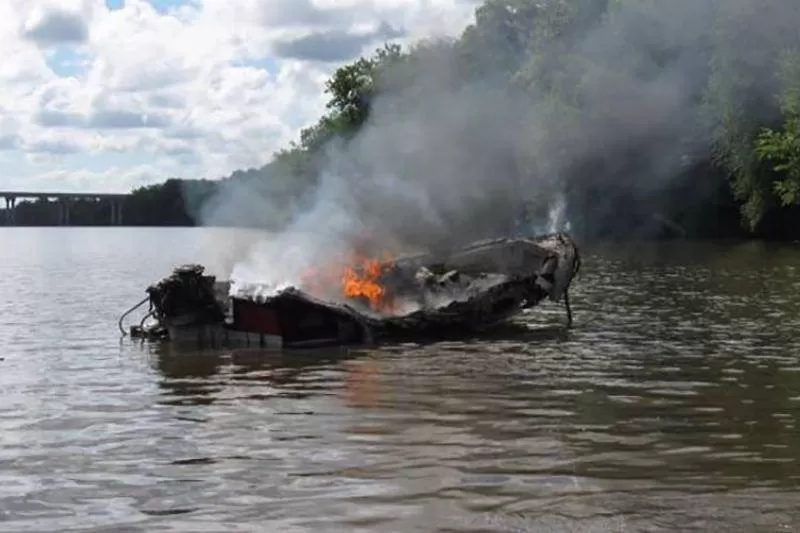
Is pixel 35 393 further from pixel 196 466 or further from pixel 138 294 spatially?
Answer: pixel 138 294

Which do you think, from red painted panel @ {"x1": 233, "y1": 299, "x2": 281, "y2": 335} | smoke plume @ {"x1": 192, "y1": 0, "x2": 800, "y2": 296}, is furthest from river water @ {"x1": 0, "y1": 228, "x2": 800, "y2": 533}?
smoke plume @ {"x1": 192, "y1": 0, "x2": 800, "y2": 296}

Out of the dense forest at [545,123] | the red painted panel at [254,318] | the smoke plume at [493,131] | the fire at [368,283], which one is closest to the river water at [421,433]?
the red painted panel at [254,318]

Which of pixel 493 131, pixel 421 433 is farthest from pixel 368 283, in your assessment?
pixel 421 433

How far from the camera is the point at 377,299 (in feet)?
77.3

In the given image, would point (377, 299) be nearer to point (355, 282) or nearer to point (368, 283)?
point (368, 283)

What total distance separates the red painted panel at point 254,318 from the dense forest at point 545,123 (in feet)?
16.3

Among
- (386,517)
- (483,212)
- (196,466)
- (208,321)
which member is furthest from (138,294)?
(386,517)

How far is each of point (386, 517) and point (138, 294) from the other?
98.2ft

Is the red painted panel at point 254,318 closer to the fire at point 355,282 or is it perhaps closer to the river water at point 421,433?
the river water at point 421,433

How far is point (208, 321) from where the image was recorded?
21.6 metres

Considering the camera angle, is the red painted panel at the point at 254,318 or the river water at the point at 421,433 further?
the red painted panel at the point at 254,318

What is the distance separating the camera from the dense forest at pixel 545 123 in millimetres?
28125

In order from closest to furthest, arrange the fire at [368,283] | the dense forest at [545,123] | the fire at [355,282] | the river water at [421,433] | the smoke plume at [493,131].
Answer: the river water at [421,433], the fire at [355,282], the fire at [368,283], the smoke plume at [493,131], the dense forest at [545,123]

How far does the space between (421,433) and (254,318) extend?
927cm
